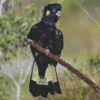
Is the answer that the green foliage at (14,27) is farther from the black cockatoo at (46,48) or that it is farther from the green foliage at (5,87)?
the black cockatoo at (46,48)

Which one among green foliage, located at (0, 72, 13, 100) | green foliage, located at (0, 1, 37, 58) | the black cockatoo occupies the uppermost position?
the black cockatoo

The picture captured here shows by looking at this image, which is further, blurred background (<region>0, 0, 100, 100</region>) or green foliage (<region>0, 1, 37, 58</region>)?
green foliage (<region>0, 1, 37, 58</region>)

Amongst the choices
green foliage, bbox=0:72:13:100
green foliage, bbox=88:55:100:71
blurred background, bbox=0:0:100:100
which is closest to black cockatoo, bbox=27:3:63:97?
blurred background, bbox=0:0:100:100

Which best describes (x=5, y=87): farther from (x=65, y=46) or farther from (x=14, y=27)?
(x=65, y=46)

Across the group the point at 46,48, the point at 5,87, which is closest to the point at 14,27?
the point at 5,87

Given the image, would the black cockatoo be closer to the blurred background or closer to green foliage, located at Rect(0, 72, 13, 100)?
the blurred background

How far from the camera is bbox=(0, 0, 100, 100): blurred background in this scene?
3.31m

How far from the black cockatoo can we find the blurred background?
0.23 m

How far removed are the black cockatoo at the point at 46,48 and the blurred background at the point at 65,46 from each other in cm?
23

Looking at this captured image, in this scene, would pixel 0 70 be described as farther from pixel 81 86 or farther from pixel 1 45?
pixel 81 86

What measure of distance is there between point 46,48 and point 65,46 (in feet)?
1.37

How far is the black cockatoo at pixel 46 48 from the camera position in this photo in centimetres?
292

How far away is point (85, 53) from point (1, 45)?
693 mm

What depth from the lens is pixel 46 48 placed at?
2.92 m
